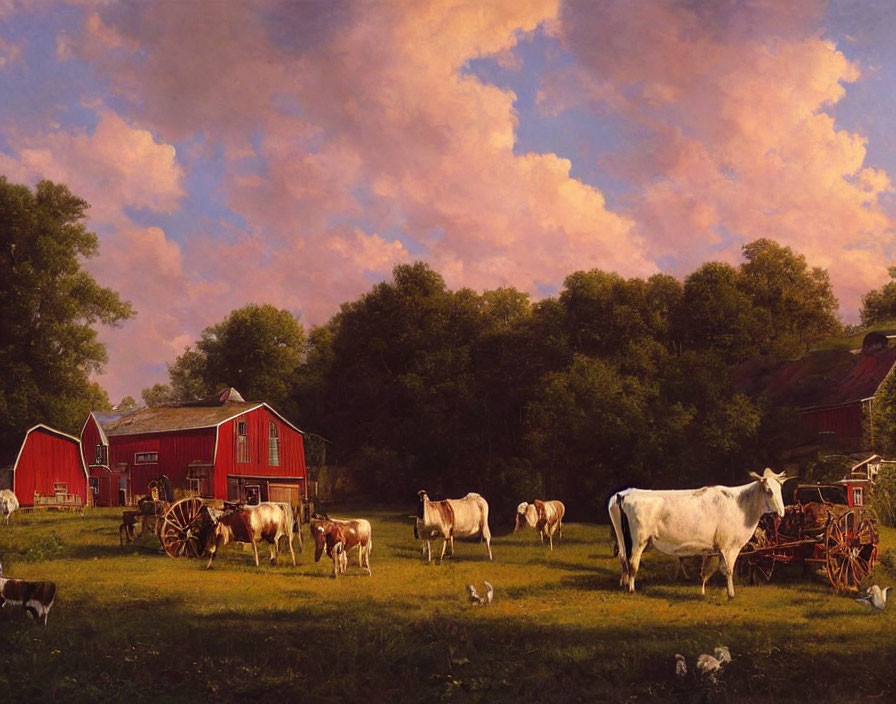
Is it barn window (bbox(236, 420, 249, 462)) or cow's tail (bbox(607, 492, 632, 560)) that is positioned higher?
barn window (bbox(236, 420, 249, 462))

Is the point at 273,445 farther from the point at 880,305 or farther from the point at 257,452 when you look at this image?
the point at 880,305

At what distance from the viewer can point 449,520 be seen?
27203 millimetres

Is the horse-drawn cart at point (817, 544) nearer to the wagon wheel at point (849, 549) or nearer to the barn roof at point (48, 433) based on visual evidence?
the wagon wheel at point (849, 549)

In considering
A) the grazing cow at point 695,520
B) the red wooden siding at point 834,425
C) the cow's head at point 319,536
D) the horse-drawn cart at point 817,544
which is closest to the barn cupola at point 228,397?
the cow's head at point 319,536

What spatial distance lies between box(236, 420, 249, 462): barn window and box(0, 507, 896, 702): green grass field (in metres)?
24.0

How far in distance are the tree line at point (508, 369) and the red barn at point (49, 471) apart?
158 cm

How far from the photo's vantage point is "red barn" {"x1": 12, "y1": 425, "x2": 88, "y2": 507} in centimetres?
4453

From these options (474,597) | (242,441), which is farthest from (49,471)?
(474,597)

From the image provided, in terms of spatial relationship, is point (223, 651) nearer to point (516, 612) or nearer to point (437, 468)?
point (516, 612)

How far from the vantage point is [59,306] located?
54938 millimetres

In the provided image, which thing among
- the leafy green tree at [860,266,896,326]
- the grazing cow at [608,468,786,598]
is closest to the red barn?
the grazing cow at [608,468,786,598]

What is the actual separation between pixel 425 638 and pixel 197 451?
33298 millimetres

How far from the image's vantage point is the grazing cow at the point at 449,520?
87.2ft

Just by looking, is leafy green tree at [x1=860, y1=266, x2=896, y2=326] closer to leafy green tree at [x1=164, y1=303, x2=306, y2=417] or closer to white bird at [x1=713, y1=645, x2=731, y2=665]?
leafy green tree at [x1=164, y1=303, x2=306, y2=417]
